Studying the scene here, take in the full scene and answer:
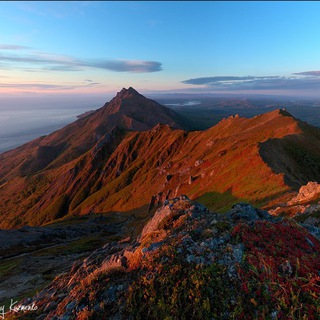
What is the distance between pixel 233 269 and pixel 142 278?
217 inches

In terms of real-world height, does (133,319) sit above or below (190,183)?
above

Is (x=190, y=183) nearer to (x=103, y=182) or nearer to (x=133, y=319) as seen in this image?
(x=133, y=319)

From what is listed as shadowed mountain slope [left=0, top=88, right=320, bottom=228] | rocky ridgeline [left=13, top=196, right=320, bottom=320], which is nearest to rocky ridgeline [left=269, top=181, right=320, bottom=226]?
shadowed mountain slope [left=0, top=88, right=320, bottom=228]

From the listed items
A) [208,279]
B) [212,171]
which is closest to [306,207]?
[208,279]

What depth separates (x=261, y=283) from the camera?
12508mm

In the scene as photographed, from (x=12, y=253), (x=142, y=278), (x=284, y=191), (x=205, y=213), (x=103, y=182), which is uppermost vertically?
(x=142, y=278)

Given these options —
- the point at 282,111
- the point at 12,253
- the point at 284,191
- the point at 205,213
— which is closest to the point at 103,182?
the point at 12,253

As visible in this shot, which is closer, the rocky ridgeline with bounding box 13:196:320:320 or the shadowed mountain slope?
the rocky ridgeline with bounding box 13:196:320:320

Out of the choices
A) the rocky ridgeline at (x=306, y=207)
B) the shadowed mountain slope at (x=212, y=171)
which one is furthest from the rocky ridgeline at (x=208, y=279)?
the shadowed mountain slope at (x=212, y=171)

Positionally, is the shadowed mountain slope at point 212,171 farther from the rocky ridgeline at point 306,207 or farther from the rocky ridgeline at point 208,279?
the rocky ridgeline at point 208,279

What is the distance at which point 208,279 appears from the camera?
518 inches

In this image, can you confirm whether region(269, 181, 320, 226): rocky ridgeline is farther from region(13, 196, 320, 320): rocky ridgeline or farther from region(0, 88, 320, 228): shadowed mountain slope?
region(13, 196, 320, 320): rocky ridgeline

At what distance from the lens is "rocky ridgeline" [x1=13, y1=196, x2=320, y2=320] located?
1190cm

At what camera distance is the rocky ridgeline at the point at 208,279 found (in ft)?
39.0
